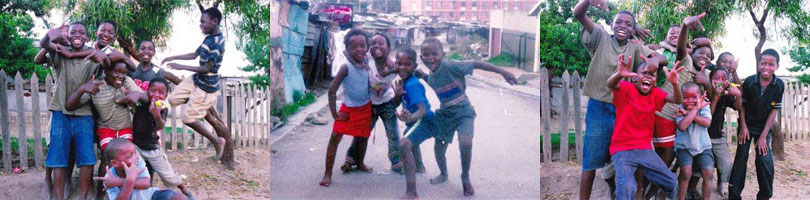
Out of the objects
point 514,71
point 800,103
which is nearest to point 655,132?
point 514,71

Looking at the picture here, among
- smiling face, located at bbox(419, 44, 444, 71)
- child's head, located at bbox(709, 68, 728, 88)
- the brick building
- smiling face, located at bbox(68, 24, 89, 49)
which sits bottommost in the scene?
child's head, located at bbox(709, 68, 728, 88)

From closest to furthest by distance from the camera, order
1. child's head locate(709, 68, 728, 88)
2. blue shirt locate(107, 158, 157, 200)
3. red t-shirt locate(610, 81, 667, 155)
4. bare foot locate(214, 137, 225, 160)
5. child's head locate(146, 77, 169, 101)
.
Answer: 1. blue shirt locate(107, 158, 157, 200)
2. red t-shirt locate(610, 81, 667, 155)
3. child's head locate(146, 77, 169, 101)
4. child's head locate(709, 68, 728, 88)
5. bare foot locate(214, 137, 225, 160)

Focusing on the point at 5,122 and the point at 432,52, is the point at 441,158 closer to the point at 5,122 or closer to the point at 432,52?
the point at 432,52

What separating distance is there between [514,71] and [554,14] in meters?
3.45

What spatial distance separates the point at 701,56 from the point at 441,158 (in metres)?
2.29

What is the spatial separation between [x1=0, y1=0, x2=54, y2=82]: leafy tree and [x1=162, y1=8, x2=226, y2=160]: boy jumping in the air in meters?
2.36

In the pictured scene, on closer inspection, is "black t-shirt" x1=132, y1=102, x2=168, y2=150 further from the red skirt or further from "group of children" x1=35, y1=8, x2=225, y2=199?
the red skirt

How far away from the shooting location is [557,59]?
7516 millimetres

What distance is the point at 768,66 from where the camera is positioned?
17.0 ft

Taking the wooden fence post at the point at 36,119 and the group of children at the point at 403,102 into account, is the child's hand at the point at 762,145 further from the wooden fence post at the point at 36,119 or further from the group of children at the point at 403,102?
the wooden fence post at the point at 36,119

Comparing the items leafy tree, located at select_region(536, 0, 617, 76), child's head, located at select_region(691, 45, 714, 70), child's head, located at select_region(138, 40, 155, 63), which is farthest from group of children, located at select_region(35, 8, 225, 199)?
leafy tree, located at select_region(536, 0, 617, 76)

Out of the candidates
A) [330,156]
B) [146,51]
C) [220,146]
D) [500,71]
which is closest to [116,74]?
[146,51]

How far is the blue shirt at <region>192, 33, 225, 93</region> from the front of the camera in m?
5.38

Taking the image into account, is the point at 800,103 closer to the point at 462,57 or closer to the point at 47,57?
the point at 462,57
